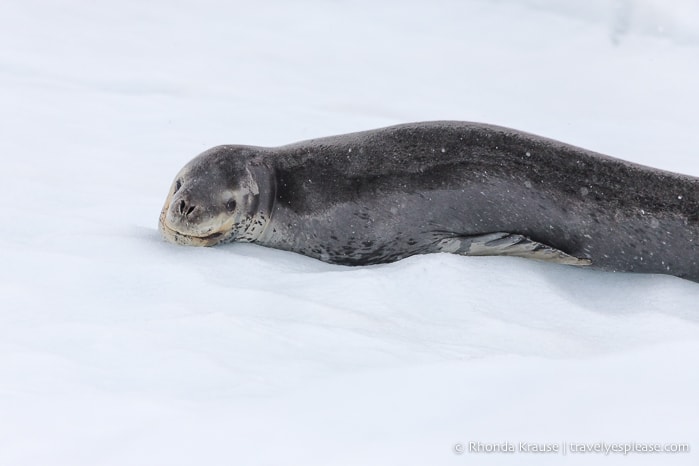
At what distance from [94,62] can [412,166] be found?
4420 millimetres

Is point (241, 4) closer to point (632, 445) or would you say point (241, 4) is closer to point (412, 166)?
point (412, 166)

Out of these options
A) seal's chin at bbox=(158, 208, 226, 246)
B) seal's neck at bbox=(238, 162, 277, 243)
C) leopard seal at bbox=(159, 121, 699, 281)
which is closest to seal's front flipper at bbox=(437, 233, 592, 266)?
leopard seal at bbox=(159, 121, 699, 281)

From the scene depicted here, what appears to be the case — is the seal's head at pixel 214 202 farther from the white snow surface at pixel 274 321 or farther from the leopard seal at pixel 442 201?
the white snow surface at pixel 274 321

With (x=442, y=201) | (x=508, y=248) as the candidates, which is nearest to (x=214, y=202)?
(x=442, y=201)

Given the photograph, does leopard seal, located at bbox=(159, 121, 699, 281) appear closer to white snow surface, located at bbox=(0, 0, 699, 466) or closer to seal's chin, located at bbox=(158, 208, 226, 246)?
seal's chin, located at bbox=(158, 208, 226, 246)

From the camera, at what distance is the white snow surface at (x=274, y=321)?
219cm

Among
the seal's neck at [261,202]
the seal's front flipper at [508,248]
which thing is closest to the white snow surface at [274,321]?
the seal's front flipper at [508,248]

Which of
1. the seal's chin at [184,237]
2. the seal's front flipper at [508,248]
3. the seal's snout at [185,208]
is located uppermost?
the seal's front flipper at [508,248]

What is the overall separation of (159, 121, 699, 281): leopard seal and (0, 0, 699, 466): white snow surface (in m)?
0.14

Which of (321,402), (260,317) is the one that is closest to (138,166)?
(260,317)

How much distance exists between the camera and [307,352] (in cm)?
272

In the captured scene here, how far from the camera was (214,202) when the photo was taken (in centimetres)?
402

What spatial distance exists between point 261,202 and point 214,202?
21 cm

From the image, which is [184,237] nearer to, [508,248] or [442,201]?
[442,201]
